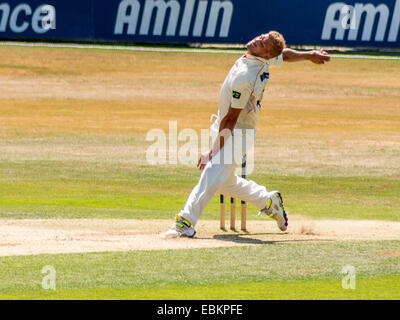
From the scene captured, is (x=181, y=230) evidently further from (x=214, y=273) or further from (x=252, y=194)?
(x=214, y=273)

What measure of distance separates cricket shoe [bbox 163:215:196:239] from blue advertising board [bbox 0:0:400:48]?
2933 cm

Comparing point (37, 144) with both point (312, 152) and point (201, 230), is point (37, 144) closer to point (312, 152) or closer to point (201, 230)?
point (312, 152)

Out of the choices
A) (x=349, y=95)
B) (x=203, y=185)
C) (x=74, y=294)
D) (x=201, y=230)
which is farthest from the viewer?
(x=349, y=95)

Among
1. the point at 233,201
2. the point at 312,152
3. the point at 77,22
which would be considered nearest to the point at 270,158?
the point at 312,152

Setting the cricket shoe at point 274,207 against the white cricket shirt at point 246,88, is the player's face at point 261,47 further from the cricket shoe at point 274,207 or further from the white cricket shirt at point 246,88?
the cricket shoe at point 274,207

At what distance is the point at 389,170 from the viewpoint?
67.2ft

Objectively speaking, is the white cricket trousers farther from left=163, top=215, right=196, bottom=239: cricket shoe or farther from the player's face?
the player's face

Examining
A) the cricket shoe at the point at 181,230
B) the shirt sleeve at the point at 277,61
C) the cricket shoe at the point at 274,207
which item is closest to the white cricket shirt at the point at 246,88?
the shirt sleeve at the point at 277,61

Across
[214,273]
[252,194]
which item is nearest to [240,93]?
[252,194]

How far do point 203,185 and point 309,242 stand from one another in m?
1.41

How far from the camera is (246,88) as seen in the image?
10.6m

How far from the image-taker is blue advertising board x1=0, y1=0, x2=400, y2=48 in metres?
39.3

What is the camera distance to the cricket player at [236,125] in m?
10.7

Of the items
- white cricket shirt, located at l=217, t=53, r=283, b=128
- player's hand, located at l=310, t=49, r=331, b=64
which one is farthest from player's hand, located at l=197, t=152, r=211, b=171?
player's hand, located at l=310, t=49, r=331, b=64
